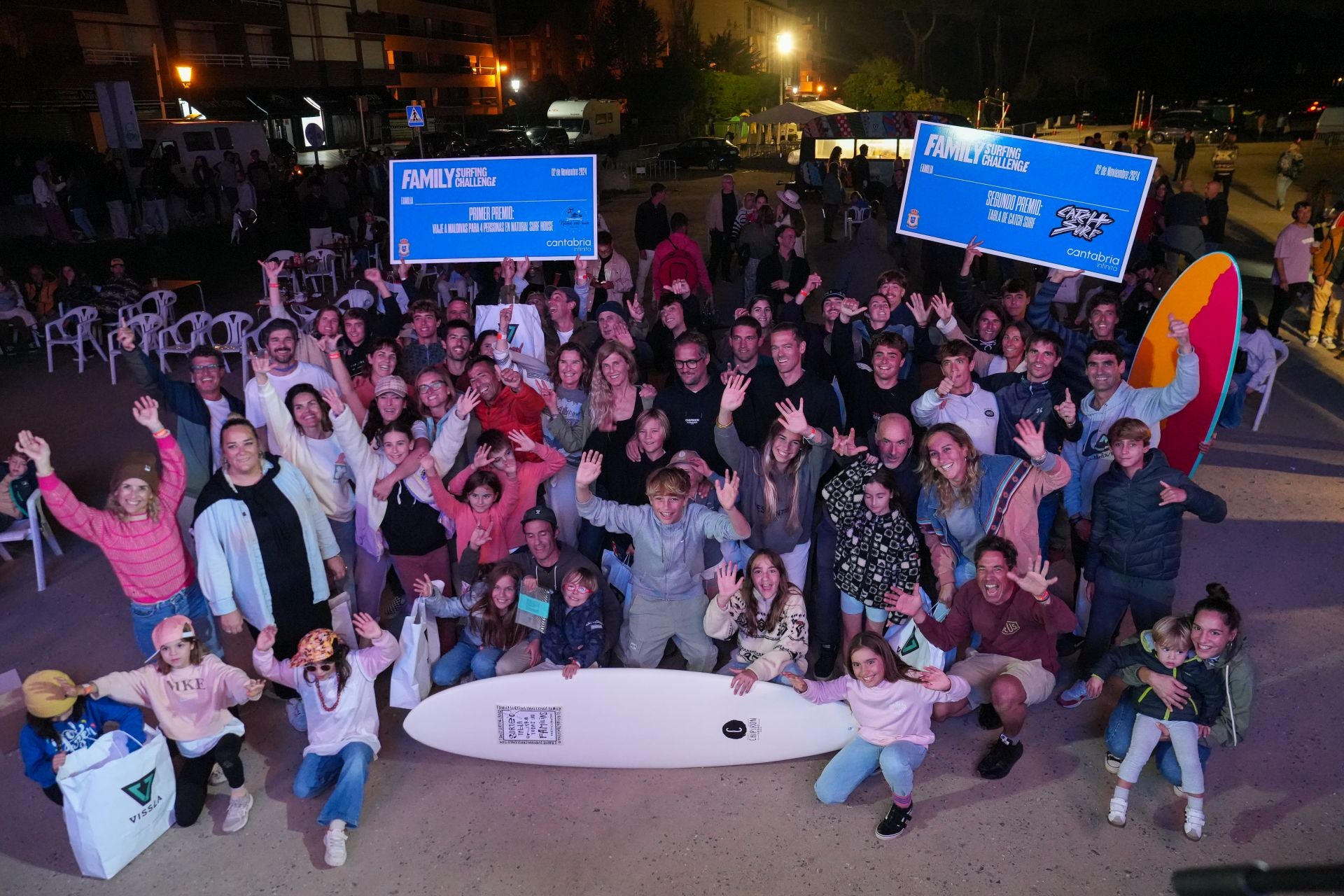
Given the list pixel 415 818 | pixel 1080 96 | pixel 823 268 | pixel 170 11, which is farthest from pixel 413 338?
pixel 1080 96

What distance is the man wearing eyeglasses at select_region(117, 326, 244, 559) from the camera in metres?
5.00

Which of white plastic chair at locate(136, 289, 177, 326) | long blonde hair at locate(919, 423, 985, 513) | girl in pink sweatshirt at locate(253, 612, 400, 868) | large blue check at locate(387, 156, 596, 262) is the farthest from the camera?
white plastic chair at locate(136, 289, 177, 326)

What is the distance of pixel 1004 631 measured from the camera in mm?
4250

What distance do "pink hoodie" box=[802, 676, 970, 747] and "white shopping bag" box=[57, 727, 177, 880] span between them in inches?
120

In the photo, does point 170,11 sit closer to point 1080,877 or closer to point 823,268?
point 823,268

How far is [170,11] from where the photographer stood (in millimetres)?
30234

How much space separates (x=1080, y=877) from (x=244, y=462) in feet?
13.5

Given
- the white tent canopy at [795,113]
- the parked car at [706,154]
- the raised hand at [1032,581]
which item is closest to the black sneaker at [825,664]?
the raised hand at [1032,581]

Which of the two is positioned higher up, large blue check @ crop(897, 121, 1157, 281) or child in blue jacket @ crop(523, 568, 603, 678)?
large blue check @ crop(897, 121, 1157, 281)

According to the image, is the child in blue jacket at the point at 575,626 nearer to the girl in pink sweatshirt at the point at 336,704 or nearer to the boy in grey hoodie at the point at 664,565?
the boy in grey hoodie at the point at 664,565

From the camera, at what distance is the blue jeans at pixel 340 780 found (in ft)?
12.8

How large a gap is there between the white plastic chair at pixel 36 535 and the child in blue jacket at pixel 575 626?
3761mm

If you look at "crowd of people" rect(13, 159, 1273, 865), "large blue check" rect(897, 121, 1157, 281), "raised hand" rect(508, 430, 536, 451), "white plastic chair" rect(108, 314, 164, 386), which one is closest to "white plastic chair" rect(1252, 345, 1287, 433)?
"large blue check" rect(897, 121, 1157, 281)

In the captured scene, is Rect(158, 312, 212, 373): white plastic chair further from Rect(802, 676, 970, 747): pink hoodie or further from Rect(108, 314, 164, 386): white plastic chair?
Rect(802, 676, 970, 747): pink hoodie
